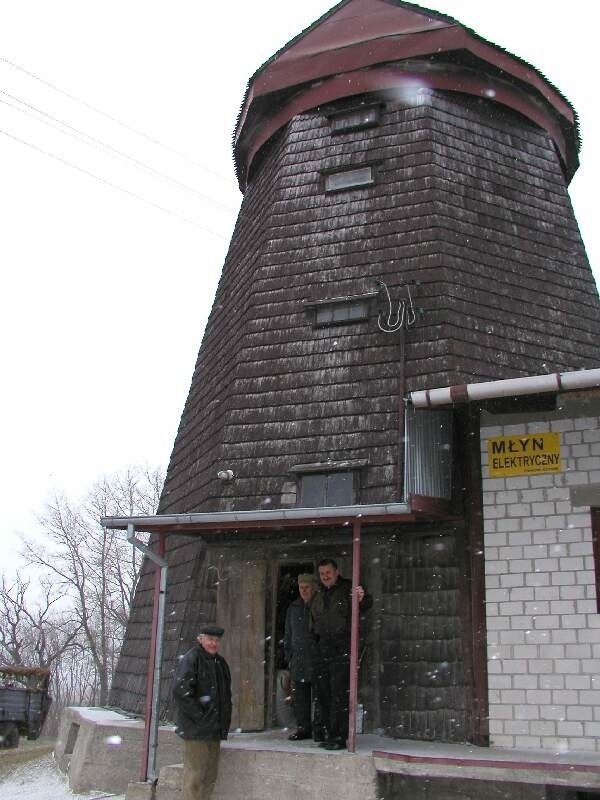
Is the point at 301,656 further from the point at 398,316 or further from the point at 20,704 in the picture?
the point at 20,704

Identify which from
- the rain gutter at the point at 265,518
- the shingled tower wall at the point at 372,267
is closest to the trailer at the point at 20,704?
the shingled tower wall at the point at 372,267

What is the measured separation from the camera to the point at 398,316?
9422 mm

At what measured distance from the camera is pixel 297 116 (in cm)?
1169

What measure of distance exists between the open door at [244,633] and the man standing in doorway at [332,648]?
130 cm

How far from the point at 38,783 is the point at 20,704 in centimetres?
669

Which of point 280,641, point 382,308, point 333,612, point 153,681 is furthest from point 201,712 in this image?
point 382,308

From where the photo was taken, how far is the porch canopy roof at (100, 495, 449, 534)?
6934 mm

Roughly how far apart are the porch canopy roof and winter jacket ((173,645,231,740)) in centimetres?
119

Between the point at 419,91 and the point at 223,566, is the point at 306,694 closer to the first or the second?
the point at 223,566

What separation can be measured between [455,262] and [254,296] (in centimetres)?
243

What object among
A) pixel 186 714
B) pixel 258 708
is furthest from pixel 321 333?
pixel 186 714

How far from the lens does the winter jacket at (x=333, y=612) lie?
716cm

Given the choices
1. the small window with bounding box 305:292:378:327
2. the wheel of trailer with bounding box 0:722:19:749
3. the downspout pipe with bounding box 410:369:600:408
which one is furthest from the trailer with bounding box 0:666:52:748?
the downspout pipe with bounding box 410:369:600:408

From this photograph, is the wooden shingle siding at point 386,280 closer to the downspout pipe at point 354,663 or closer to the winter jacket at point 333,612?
the winter jacket at point 333,612
